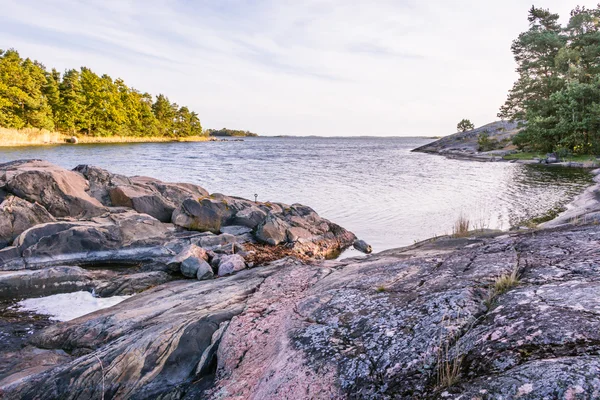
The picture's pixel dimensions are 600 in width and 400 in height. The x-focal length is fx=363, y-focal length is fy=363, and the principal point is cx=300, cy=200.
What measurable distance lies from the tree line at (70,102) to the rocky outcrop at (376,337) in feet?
241

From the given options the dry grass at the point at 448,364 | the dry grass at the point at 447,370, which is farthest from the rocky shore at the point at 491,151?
the dry grass at the point at 447,370

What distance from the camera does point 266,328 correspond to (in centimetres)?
509

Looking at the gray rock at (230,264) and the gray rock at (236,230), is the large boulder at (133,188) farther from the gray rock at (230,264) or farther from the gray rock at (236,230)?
the gray rock at (230,264)

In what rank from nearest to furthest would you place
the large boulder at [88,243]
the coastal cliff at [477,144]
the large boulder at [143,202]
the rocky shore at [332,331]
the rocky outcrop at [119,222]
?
the rocky shore at [332,331] → the large boulder at [88,243] → the rocky outcrop at [119,222] → the large boulder at [143,202] → the coastal cliff at [477,144]

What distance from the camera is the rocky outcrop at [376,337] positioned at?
10.1ft

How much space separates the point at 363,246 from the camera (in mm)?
14062

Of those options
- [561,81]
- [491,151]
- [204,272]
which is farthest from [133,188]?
[491,151]

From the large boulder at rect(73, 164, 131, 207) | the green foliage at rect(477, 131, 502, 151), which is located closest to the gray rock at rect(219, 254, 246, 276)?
the large boulder at rect(73, 164, 131, 207)

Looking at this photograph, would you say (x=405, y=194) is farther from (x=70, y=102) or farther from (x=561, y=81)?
(x=70, y=102)

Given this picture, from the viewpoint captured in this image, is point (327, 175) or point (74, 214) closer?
point (74, 214)

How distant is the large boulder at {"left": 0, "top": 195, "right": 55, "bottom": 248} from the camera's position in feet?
38.8

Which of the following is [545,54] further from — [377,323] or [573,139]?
[377,323]

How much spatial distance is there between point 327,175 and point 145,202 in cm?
2396

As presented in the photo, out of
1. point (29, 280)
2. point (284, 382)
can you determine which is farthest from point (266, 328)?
point (29, 280)
